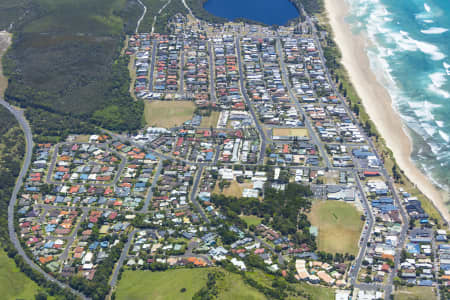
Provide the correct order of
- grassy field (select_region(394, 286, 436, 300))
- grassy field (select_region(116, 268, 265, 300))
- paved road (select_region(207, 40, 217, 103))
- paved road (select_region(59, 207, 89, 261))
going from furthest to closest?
paved road (select_region(207, 40, 217, 103)) < paved road (select_region(59, 207, 89, 261)) < grassy field (select_region(394, 286, 436, 300)) < grassy field (select_region(116, 268, 265, 300))

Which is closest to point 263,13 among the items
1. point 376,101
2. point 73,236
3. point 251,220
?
point 376,101

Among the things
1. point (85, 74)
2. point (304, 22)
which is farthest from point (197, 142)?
point (304, 22)

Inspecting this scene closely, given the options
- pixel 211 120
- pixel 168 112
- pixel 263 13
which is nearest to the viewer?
pixel 211 120

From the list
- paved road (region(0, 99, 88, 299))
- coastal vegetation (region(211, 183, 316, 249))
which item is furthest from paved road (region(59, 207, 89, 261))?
coastal vegetation (region(211, 183, 316, 249))

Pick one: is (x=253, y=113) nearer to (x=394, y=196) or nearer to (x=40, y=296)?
(x=394, y=196)

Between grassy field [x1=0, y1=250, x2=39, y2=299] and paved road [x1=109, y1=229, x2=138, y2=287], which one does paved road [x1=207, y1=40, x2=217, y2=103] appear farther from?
grassy field [x1=0, y1=250, x2=39, y2=299]

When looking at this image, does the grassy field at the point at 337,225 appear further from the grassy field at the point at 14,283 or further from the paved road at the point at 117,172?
the grassy field at the point at 14,283

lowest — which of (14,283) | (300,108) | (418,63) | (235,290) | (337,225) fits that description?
(14,283)
